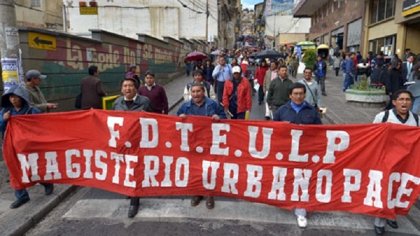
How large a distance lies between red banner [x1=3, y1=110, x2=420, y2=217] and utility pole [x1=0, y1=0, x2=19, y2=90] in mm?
955

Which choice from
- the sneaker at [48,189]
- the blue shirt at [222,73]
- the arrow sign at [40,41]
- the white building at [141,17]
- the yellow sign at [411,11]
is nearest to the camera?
the sneaker at [48,189]

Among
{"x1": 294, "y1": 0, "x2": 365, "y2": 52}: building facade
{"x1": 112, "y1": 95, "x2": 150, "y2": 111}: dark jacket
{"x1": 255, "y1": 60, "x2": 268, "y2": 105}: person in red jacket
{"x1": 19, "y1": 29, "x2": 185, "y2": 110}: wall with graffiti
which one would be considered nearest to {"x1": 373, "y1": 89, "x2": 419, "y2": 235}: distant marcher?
{"x1": 112, "y1": 95, "x2": 150, "y2": 111}: dark jacket

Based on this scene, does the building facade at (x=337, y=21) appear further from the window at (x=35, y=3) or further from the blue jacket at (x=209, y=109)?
the window at (x=35, y=3)

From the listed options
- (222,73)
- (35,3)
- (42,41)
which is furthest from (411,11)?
(35,3)

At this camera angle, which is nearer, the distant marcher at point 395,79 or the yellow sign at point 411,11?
the distant marcher at point 395,79

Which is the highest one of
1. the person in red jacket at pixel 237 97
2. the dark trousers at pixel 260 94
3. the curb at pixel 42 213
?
the person in red jacket at pixel 237 97

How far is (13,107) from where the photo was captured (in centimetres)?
478

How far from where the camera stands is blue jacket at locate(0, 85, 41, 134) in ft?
15.0

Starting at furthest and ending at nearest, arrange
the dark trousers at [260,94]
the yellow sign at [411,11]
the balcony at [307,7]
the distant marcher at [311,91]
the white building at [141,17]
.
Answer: the white building at [141,17]
the balcony at [307,7]
the yellow sign at [411,11]
the dark trousers at [260,94]
the distant marcher at [311,91]

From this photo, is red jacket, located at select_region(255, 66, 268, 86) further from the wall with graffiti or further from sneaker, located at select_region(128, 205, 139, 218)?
sneaker, located at select_region(128, 205, 139, 218)

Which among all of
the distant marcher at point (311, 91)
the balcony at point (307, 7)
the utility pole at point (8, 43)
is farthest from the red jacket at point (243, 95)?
the balcony at point (307, 7)

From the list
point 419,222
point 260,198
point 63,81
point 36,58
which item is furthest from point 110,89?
point 419,222

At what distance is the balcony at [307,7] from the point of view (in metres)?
35.5

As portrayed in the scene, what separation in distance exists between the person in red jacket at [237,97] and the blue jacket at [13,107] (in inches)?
156
